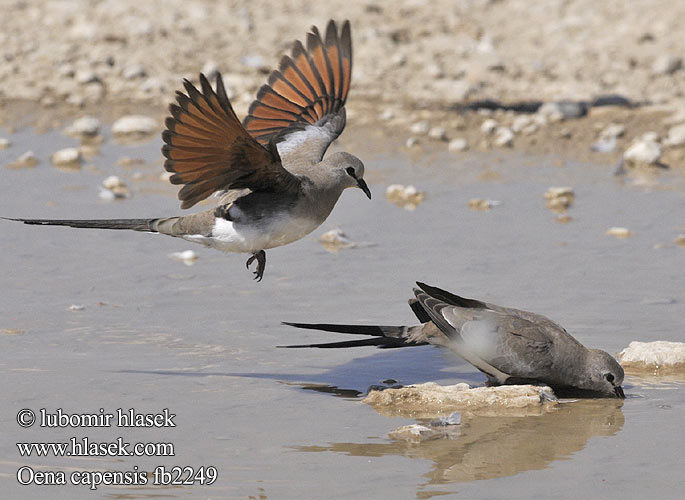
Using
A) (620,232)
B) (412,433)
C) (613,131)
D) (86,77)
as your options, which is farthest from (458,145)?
(412,433)

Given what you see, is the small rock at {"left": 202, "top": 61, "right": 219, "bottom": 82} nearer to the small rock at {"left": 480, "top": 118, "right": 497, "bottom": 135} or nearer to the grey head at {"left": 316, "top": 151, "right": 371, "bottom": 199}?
the small rock at {"left": 480, "top": 118, "right": 497, "bottom": 135}

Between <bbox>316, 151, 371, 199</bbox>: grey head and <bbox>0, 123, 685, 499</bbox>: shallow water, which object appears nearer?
<bbox>0, 123, 685, 499</bbox>: shallow water

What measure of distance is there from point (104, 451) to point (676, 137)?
7083 mm

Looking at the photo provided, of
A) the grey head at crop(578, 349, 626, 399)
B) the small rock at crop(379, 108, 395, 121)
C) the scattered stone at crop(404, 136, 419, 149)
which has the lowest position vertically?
the grey head at crop(578, 349, 626, 399)

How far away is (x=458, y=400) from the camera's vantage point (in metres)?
5.65

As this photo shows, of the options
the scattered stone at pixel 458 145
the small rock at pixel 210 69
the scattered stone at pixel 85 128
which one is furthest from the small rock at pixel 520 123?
the scattered stone at pixel 85 128

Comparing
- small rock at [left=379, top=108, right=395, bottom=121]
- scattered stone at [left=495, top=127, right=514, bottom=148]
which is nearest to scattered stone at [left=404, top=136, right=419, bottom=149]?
small rock at [left=379, top=108, right=395, bottom=121]

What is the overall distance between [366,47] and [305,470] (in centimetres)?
879

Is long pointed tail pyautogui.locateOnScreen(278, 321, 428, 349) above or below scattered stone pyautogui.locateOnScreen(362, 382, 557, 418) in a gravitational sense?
above

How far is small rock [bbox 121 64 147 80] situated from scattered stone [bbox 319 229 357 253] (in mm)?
5011

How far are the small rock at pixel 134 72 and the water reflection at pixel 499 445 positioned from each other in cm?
803

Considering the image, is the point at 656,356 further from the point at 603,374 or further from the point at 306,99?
the point at 306,99

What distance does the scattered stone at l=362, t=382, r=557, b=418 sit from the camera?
18.4ft

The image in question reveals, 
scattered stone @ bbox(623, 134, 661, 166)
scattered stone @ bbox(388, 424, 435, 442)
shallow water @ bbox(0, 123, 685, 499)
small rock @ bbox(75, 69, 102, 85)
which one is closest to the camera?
shallow water @ bbox(0, 123, 685, 499)
